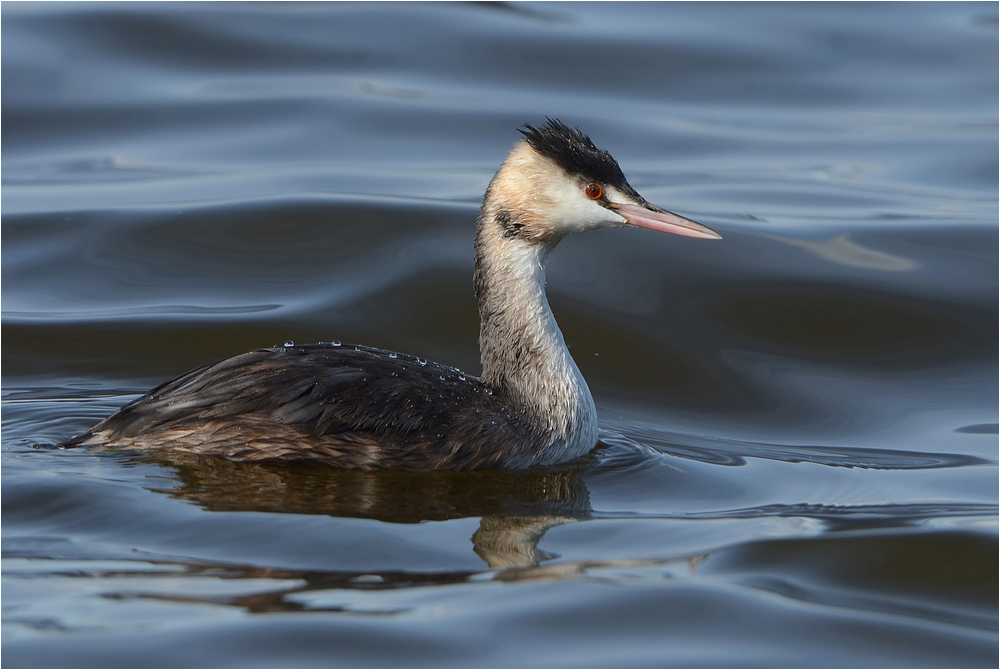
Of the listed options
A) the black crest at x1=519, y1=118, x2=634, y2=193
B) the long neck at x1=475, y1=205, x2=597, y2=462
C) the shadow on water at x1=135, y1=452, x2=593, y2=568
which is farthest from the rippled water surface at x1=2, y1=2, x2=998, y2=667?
the black crest at x1=519, y1=118, x2=634, y2=193

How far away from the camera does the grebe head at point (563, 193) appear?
6.43m

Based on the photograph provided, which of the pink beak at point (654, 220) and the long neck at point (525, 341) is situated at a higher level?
the pink beak at point (654, 220)

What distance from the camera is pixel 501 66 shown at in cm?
1441

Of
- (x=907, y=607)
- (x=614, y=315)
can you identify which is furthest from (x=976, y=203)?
(x=907, y=607)

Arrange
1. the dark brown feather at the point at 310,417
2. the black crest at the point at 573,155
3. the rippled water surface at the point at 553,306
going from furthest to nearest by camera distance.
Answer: the black crest at the point at 573,155 < the dark brown feather at the point at 310,417 < the rippled water surface at the point at 553,306

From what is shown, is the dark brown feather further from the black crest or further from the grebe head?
the black crest

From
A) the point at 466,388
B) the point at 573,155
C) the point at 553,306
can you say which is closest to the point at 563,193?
the point at 573,155

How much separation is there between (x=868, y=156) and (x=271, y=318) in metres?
6.43

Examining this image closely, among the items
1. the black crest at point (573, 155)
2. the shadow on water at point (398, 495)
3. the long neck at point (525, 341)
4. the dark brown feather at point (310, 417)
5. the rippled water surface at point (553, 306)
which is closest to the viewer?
the rippled water surface at point (553, 306)

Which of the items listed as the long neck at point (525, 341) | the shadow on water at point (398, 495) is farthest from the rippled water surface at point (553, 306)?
the long neck at point (525, 341)

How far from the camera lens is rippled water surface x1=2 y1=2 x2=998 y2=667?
15.6 ft

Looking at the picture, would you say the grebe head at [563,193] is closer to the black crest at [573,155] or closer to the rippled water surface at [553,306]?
the black crest at [573,155]

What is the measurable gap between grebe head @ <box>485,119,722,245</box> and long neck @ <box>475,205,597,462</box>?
11 centimetres

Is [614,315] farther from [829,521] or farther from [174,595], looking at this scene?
[174,595]
